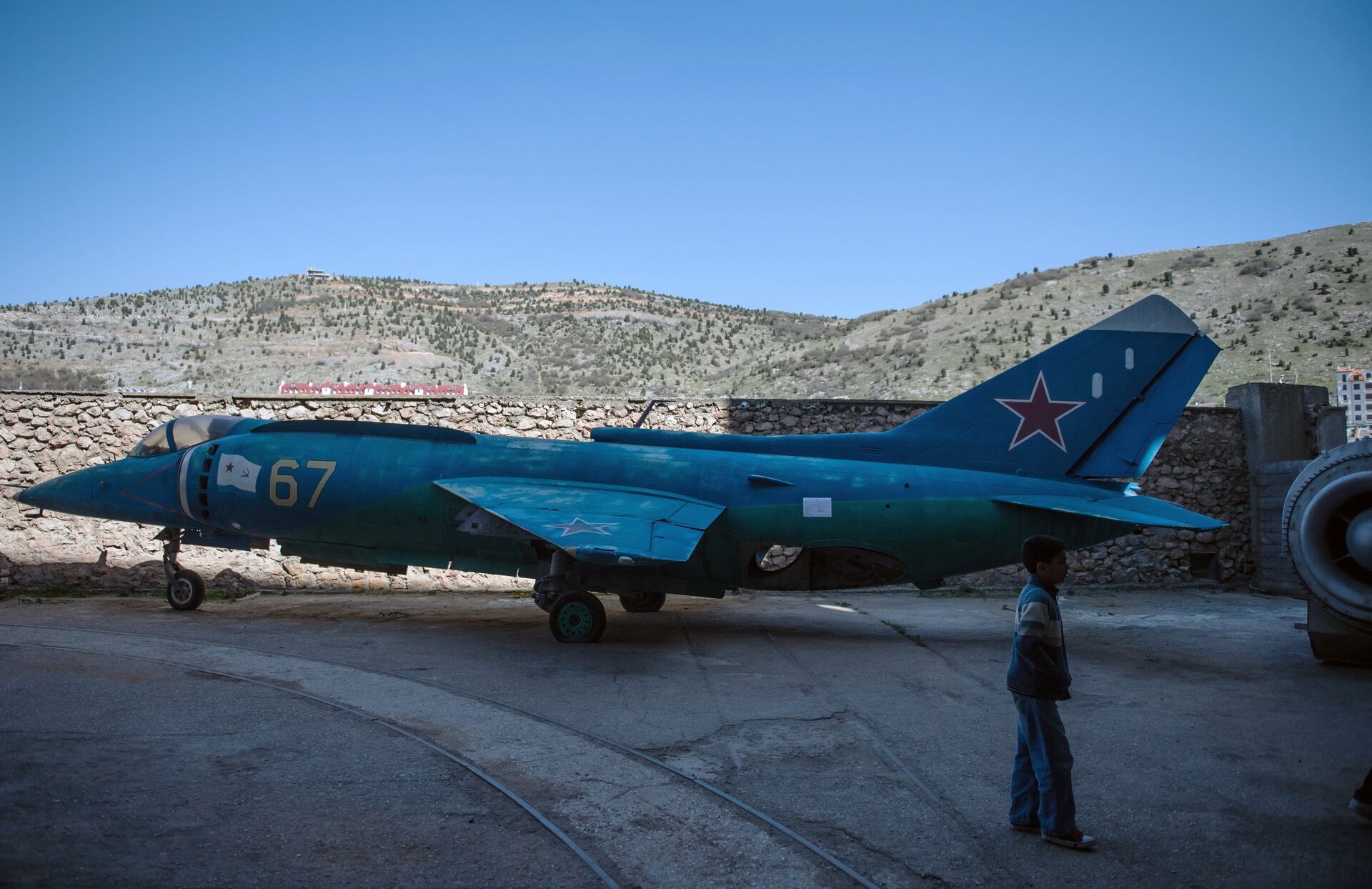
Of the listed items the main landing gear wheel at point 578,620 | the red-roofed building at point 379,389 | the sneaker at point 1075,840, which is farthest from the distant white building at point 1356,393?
the sneaker at point 1075,840

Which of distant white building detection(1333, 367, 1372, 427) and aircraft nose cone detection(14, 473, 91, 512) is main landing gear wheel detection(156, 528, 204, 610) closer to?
aircraft nose cone detection(14, 473, 91, 512)

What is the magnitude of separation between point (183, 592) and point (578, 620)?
265 inches

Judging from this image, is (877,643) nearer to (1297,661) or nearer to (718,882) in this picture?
(1297,661)

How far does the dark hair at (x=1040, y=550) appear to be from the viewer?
5223mm

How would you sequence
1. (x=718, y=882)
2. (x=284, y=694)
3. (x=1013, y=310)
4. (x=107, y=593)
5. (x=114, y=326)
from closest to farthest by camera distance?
(x=718, y=882)
(x=284, y=694)
(x=107, y=593)
(x=1013, y=310)
(x=114, y=326)

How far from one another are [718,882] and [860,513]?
7324 millimetres

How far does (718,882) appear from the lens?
4484 millimetres

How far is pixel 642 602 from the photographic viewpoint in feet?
45.5

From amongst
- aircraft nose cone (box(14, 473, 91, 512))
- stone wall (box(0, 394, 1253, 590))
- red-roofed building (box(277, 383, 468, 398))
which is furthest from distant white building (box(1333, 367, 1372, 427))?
aircraft nose cone (box(14, 473, 91, 512))

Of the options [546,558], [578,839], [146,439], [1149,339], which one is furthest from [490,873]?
[146,439]

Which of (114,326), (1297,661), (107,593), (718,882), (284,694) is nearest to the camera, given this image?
(718,882)

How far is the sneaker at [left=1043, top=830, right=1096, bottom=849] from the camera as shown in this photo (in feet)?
16.2

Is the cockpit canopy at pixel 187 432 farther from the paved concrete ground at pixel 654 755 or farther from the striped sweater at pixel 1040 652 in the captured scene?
the striped sweater at pixel 1040 652

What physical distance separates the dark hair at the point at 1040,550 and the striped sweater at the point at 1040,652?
20 cm
